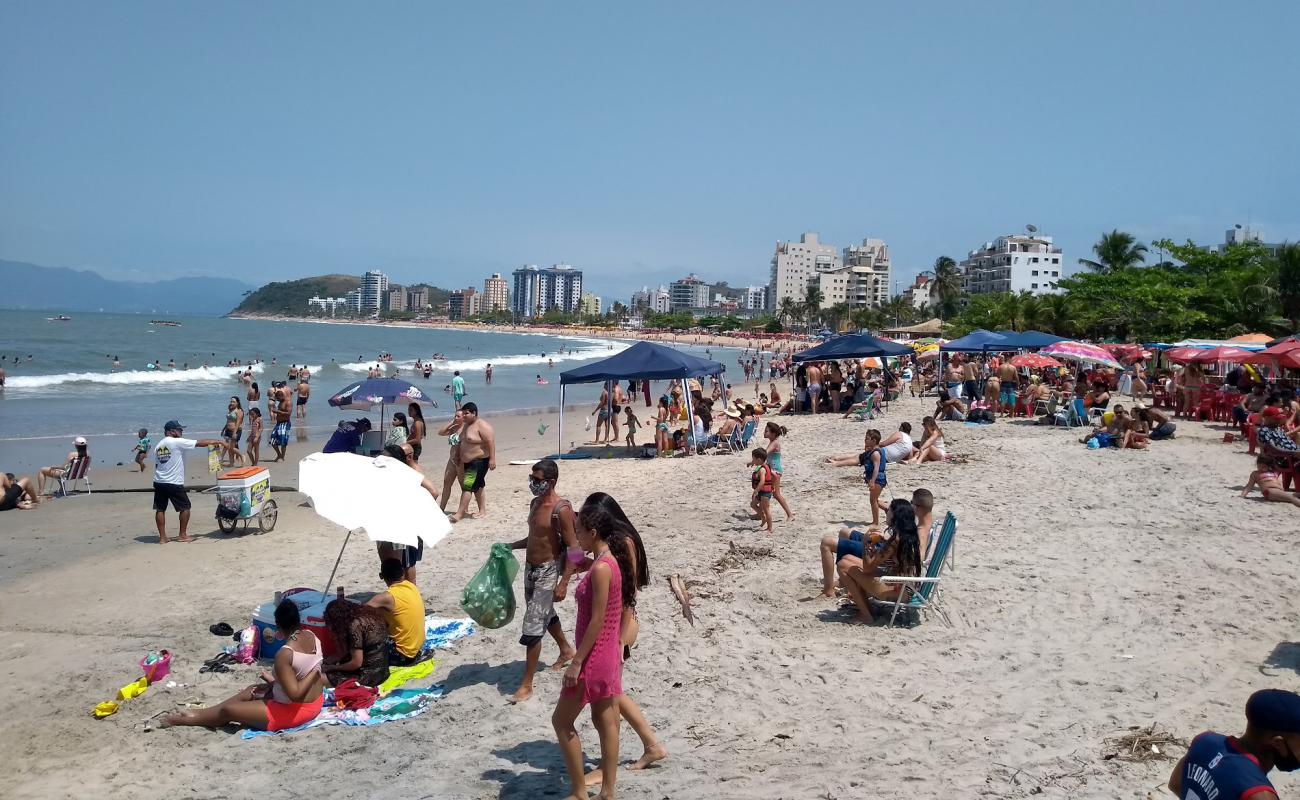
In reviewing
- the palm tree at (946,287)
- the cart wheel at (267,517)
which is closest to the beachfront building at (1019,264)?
the palm tree at (946,287)

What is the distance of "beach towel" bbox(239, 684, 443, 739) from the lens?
496cm

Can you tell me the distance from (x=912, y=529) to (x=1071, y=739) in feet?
6.53

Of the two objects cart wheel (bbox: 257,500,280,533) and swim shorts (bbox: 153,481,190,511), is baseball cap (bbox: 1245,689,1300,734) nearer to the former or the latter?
swim shorts (bbox: 153,481,190,511)

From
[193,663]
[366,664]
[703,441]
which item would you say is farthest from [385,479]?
[703,441]

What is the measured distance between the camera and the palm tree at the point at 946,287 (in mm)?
90062

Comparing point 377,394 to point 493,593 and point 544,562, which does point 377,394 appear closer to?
point 493,593

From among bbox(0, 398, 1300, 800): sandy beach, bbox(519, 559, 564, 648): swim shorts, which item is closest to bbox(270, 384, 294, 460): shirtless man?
bbox(0, 398, 1300, 800): sandy beach

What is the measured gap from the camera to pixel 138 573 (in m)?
8.37

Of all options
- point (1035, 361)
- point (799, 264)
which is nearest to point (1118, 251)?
point (1035, 361)

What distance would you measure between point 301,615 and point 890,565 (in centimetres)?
407

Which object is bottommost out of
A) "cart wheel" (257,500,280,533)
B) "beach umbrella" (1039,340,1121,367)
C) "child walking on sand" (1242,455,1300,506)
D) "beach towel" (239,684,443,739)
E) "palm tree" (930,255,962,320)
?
"beach towel" (239,684,443,739)

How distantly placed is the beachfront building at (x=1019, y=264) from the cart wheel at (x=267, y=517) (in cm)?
11002

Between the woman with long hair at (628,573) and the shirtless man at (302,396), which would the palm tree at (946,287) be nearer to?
the shirtless man at (302,396)

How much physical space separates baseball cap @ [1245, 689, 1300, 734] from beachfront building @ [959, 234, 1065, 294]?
376 ft
